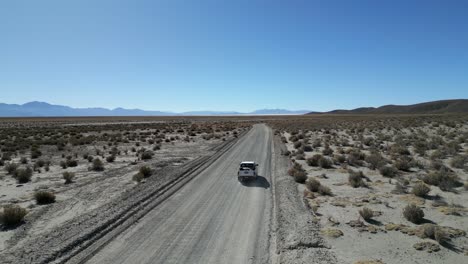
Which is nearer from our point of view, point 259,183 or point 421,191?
point 421,191

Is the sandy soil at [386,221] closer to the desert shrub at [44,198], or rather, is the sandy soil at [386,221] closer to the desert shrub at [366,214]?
the desert shrub at [366,214]

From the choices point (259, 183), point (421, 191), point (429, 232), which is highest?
point (421, 191)

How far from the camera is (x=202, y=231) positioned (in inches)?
408

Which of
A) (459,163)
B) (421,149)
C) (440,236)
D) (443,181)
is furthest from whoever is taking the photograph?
(421,149)

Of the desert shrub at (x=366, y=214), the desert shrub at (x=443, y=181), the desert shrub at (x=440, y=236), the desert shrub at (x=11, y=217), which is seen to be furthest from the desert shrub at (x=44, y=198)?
the desert shrub at (x=443, y=181)

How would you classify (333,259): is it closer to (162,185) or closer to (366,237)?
(366,237)

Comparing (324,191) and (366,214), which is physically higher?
(366,214)

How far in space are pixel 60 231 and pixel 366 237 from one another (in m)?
9.92

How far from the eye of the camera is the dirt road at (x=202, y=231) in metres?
8.54

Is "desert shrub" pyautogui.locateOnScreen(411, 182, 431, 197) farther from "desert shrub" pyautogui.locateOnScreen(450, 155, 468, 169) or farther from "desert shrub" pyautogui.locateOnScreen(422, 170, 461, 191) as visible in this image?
"desert shrub" pyautogui.locateOnScreen(450, 155, 468, 169)

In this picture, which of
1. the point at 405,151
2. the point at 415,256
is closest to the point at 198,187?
the point at 415,256

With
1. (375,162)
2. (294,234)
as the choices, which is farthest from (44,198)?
(375,162)

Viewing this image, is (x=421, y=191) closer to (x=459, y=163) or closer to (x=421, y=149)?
(x=459, y=163)

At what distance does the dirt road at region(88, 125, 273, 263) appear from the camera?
854cm
